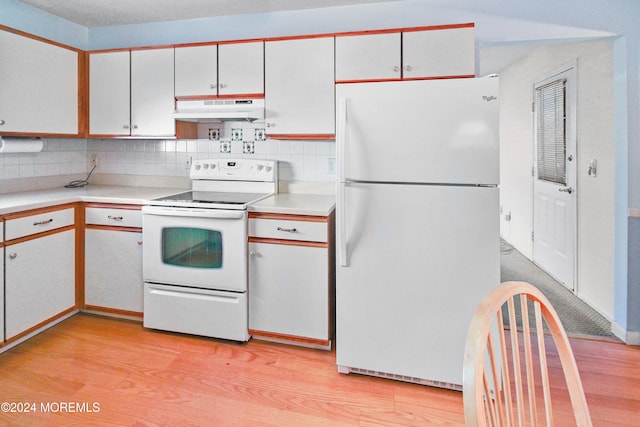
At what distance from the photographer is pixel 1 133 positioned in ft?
8.71

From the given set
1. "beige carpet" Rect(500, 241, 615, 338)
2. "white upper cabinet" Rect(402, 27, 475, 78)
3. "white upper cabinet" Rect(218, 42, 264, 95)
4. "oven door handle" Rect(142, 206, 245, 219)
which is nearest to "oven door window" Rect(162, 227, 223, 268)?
"oven door handle" Rect(142, 206, 245, 219)

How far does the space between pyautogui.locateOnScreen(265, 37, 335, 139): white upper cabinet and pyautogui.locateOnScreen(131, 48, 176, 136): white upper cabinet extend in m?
0.78

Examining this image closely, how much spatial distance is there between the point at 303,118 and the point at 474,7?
141cm

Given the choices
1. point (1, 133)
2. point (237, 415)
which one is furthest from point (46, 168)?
point (237, 415)

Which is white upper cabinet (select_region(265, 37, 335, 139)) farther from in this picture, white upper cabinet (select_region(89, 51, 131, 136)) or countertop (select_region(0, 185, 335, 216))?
white upper cabinet (select_region(89, 51, 131, 136))

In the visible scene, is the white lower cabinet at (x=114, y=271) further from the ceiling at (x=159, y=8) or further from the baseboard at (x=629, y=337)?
the baseboard at (x=629, y=337)

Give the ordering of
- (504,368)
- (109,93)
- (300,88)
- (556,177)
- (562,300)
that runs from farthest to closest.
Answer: (556,177) < (562,300) < (109,93) < (300,88) < (504,368)

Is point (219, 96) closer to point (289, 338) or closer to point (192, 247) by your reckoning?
point (192, 247)

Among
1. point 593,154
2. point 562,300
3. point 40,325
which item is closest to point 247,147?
point 40,325

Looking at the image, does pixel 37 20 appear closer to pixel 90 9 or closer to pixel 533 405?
pixel 90 9

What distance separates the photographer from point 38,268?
8.54ft

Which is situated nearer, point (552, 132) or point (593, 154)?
point (593, 154)

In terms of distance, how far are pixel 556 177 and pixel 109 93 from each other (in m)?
4.03

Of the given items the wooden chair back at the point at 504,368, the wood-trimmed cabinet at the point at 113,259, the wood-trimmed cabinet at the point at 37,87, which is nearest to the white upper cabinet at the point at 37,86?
the wood-trimmed cabinet at the point at 37,87
